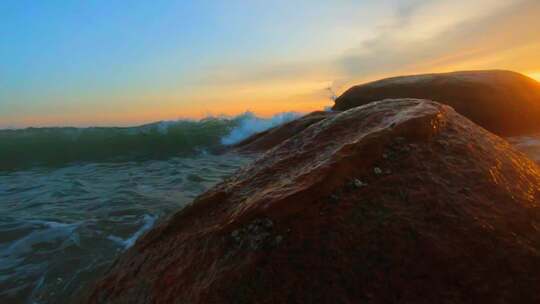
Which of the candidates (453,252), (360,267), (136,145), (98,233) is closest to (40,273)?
(98,233)

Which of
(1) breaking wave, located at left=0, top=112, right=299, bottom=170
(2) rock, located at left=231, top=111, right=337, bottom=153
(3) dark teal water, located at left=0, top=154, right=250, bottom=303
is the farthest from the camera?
(1) breaking wave, located at left=0, top=112, right=299, bottom=170

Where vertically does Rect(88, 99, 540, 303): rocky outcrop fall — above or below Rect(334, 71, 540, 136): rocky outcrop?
below

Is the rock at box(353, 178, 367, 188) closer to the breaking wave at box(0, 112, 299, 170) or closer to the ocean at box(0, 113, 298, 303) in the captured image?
the ocean at box(0, 113, 298, 303)

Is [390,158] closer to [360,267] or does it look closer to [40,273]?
[360,267]

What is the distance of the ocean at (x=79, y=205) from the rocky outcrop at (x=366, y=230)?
1.12 meters

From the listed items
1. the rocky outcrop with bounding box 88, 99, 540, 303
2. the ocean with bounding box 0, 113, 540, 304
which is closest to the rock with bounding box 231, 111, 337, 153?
the ocean with bounding box 0, 113, 540, 304

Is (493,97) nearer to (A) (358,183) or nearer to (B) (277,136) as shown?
(B) (277,136)

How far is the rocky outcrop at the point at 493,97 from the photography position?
30.7 ft

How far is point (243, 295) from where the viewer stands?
4.99ft

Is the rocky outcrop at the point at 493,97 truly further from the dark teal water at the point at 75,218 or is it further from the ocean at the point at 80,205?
the dark teal water at the point at 75,218

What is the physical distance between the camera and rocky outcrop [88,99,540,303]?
1.45 meters

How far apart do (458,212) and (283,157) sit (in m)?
1.06

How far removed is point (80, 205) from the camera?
5.34 meters

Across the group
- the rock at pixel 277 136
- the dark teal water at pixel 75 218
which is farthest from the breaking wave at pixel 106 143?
the dark teal water at pixel 75 218
